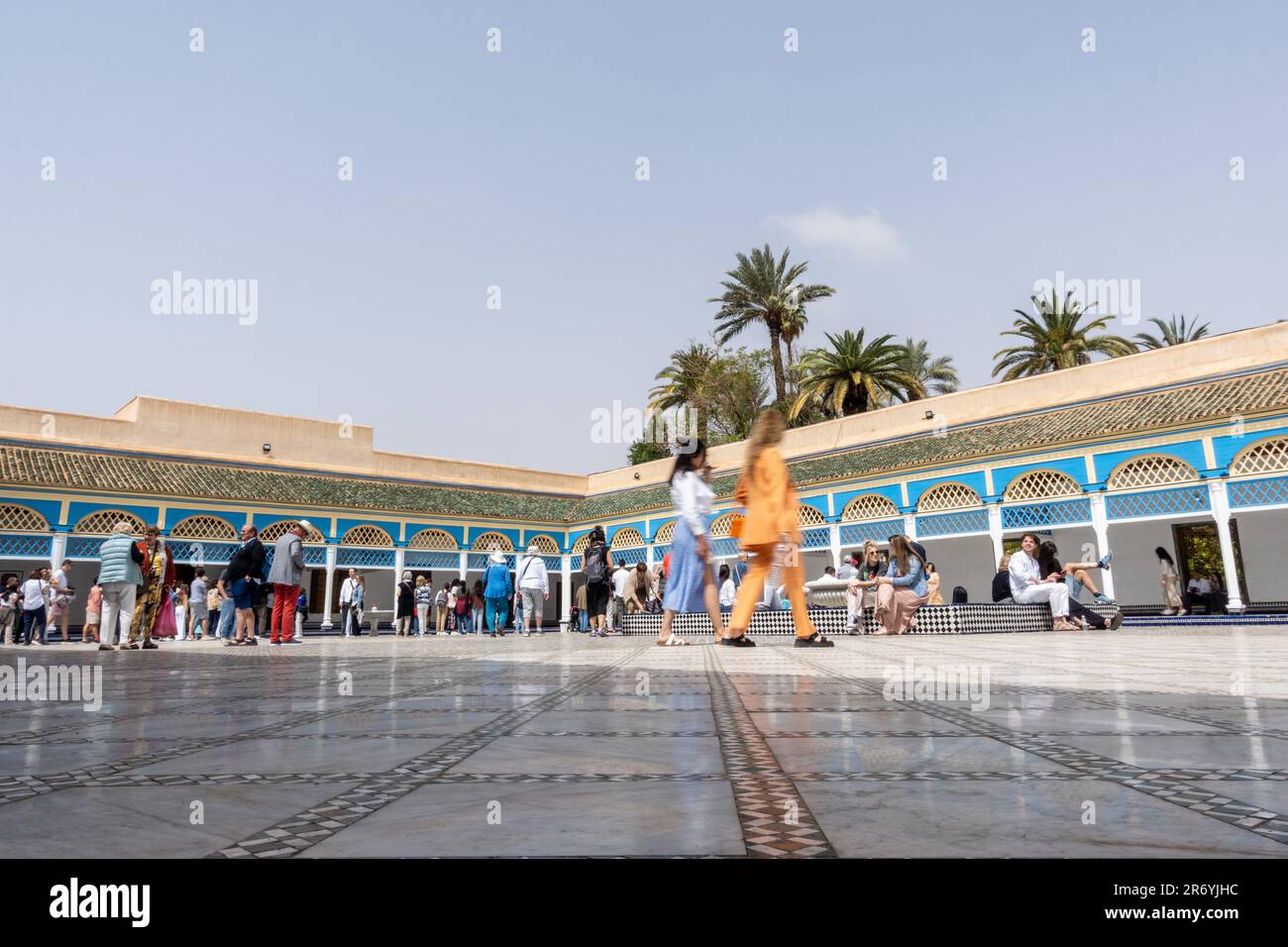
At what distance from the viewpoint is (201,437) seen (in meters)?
23.4

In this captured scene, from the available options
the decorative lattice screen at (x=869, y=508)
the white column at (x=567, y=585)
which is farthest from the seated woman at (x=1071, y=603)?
the white column at (x=567, y=585)

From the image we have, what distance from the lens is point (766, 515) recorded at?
5930 mm

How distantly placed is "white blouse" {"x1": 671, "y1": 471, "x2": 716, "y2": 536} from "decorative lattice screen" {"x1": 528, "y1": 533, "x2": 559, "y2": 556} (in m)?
20.6

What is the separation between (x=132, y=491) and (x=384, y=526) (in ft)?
20.8

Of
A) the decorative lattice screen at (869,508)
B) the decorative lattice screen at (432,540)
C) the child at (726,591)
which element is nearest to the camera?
the child at (726,591)

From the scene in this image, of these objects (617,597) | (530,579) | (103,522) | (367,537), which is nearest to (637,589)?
(617,597)

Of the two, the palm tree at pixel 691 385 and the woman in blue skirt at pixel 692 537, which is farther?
the palm tree at pixel 691 385

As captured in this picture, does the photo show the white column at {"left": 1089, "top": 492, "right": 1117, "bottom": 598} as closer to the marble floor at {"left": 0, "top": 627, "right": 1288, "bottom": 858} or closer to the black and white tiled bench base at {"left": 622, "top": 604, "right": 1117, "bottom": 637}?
the black and white tiled bench base at {"left": 622, "top": 604, "right": 1117, "bottom": 637}

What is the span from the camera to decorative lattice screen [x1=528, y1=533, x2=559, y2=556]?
27.1m

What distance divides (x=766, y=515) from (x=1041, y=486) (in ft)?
44.7

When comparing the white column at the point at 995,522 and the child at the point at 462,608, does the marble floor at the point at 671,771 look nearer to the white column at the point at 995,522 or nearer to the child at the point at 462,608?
→ the white column at the point at 995,522

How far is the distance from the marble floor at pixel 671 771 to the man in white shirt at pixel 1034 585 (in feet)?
23.0

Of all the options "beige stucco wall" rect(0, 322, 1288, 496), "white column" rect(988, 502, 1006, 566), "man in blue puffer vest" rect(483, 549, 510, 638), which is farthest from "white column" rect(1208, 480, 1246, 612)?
"man in blue puffer vest" rect(483, 549, 510, 638)

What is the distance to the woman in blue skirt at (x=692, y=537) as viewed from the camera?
6625 mm
